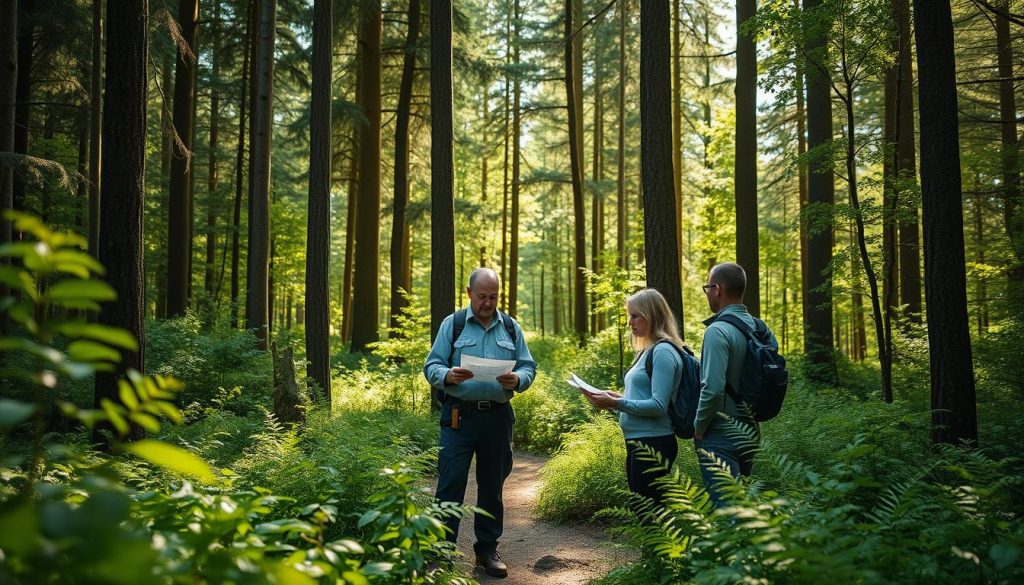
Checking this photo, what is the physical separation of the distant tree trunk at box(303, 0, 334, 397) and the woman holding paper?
7.52 metres

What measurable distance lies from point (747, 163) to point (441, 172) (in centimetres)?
665

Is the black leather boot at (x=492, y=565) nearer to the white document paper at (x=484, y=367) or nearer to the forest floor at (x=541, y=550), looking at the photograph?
the forest floor at (x=541, y=550)

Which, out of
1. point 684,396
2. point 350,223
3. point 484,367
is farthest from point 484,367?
point 350,223

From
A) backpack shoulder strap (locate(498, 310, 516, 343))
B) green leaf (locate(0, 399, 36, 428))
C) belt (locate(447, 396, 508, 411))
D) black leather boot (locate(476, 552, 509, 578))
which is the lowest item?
black leather boot (locate(476, 552, 509, 578))

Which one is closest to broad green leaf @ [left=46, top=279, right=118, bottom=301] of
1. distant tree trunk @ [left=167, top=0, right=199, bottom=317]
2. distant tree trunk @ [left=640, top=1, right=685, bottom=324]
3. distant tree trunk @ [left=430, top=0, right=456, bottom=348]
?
distant tree trunk @ [left=640, top=1, right=685, bottom=324]

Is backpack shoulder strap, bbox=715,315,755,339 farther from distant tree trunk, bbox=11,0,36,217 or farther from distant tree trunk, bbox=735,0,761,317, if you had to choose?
distant tree trunk, bbox=11,0,36,217

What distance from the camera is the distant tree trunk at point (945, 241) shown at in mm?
5570

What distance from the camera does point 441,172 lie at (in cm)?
1075

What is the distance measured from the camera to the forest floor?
5242 mm

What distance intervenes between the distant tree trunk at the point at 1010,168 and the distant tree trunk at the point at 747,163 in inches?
161

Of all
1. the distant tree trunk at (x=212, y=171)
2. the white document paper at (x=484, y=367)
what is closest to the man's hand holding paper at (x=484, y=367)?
the white document paper at (x=484, y=367)

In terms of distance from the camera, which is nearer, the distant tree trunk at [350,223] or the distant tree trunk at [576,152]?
the distant tree trunk at [576,152]

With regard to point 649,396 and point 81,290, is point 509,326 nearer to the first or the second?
point 649,396

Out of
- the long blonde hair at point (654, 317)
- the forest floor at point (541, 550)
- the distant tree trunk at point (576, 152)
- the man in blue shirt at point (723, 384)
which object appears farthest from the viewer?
the distant tree trunk at point (576, 152)
